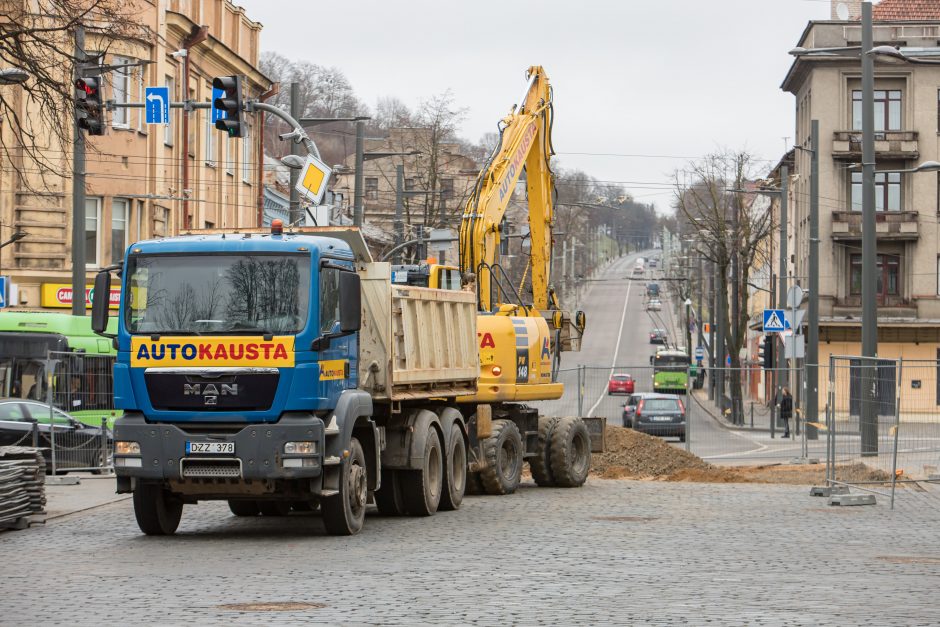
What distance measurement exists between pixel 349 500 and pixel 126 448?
7.90ft

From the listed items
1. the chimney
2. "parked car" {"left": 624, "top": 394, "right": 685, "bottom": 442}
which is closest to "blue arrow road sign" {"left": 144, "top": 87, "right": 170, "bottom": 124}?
"parked car" {"left": 624, "top": 394, "right": 685, "bottom": 442}

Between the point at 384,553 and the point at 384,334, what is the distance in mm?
3806

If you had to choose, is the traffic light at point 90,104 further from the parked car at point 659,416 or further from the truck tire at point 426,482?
the parked car at point 659,416

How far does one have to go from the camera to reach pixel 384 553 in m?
15.2

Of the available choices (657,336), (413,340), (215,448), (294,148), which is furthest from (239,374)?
(657,336)

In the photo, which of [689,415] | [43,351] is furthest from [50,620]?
[689,415]

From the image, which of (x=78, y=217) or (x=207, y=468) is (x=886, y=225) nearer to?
(x=78, y=217)

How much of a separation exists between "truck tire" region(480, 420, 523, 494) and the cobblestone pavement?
5.79ft

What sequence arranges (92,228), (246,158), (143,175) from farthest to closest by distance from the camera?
(246,158), (143,175), (92,228)

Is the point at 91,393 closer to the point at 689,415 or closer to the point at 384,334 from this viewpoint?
the point at 384,334

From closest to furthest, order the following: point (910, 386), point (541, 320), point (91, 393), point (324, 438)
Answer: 1. point (324, 438)
2. point (910, 386)
3. point (541, 320)
4. point (91, 393)

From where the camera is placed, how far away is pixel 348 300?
16.9m

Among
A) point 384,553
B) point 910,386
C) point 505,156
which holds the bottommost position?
point 384,553

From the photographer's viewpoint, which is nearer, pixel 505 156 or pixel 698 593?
pixel 698 593
